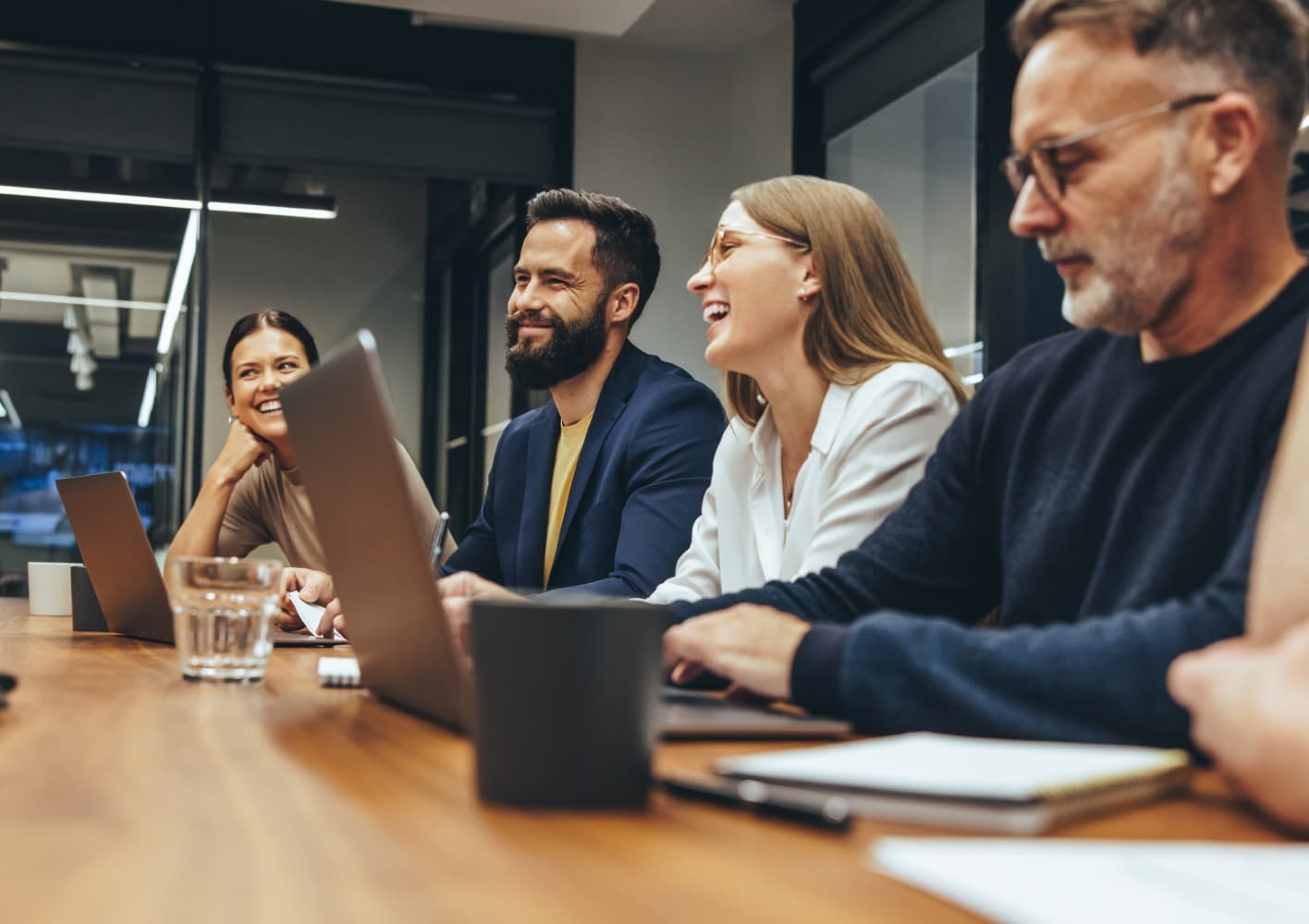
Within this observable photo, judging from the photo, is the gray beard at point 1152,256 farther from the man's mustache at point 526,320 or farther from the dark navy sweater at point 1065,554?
the man's mustache at point 526,320

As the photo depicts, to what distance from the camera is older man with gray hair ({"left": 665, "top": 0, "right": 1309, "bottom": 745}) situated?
3.50 ft

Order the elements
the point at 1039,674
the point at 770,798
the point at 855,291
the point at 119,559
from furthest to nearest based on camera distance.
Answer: the point at 855,291 → the point at 119,559 → the point at 1039,674 → the point at 770,798

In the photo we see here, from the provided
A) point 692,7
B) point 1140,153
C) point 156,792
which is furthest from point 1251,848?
point 692,7

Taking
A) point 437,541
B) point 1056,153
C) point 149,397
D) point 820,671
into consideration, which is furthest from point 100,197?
point 820,671

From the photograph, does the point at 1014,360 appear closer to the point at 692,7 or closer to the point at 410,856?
the point at 410,856

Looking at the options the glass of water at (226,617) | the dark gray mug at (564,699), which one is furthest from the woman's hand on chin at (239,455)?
the dark gray mug at (564,699)

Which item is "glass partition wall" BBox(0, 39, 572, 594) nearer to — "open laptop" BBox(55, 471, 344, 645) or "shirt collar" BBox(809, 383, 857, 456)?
"open laptop" BBox(55, 471, 344, 645)

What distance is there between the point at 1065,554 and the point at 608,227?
190 centimetres

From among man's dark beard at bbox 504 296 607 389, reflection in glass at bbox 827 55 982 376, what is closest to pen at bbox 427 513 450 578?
man's dark beard at bbox 504 296 607 389

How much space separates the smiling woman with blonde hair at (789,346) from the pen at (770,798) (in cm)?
120

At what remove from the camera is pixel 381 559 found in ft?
3.05

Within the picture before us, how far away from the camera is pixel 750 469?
2.02 metres

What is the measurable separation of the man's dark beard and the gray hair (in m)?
1.71

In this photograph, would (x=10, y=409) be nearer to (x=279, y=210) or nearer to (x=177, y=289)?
(x=177, y=289)
